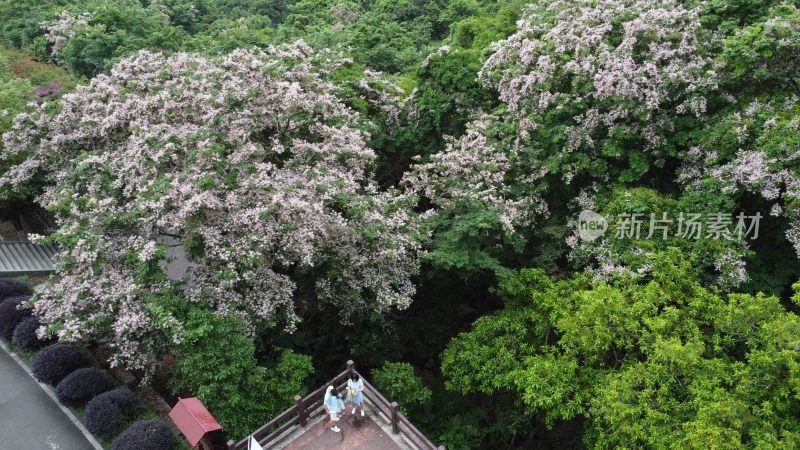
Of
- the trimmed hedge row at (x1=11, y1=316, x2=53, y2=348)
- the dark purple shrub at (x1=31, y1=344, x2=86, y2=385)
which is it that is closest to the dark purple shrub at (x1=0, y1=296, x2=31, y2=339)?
the trimmed hedge row at (x1=11, y1=316, x2=53, y2=348)

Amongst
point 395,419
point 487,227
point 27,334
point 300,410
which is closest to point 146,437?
point 300,410

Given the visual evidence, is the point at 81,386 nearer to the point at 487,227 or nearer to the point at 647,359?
the point at 487,227

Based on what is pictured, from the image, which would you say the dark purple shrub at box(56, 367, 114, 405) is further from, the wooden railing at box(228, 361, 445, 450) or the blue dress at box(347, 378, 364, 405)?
the blue dress at box(347, 378, 364, 405)

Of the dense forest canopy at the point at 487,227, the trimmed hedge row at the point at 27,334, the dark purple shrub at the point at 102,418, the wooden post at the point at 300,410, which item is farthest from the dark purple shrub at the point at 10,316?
the wooden post at the point at 300,410

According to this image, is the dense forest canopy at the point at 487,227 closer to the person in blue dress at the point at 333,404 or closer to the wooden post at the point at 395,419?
the person in blue dress at the point at 333,404

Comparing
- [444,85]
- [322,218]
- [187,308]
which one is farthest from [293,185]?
[444,85]

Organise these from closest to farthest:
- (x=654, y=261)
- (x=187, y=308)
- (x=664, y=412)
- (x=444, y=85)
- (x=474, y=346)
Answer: (x=664, y=412), (x=187, y=308), (x=654, y=261), (x=474, y=346), (x=444, y=85)

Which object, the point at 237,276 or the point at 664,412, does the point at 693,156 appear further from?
the point at 237,276
